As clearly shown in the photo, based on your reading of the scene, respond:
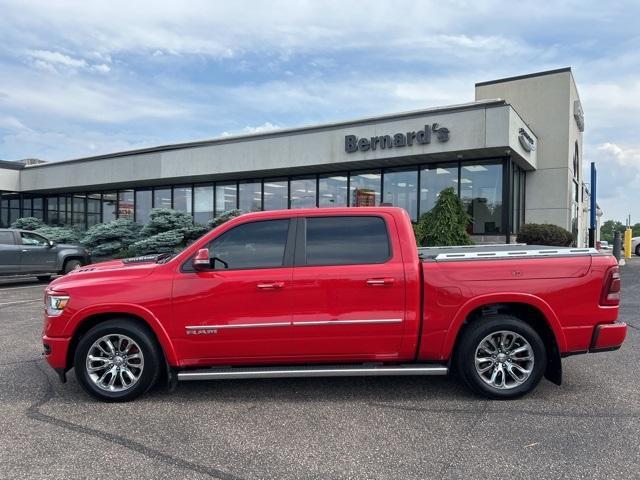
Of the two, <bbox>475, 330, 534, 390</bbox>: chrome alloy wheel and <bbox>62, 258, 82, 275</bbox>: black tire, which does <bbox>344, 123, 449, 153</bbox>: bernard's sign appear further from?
<bbox>475, 330, 534, 390</bbox>: chrome alloy wheel

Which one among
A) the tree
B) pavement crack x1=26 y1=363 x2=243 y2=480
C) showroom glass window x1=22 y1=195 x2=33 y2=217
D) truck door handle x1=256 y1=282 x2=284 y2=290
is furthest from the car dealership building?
the tree

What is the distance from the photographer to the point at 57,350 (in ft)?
15.8

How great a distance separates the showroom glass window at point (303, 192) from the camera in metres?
18.7

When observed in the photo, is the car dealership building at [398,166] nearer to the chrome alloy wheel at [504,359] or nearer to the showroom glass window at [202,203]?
the showroom glass window at [202,203]

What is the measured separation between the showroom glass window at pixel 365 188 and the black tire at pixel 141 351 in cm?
1320

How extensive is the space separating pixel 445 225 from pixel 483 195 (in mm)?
2987

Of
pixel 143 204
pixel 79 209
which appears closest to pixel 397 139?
pixel 143 204

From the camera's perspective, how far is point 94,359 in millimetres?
4828

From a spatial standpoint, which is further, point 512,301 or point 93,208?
point 93,208

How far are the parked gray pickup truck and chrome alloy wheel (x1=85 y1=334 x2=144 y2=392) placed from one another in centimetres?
1167

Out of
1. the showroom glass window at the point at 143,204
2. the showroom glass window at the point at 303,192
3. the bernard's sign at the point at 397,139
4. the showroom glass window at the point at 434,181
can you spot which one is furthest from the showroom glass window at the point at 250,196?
the showroom glass window at the point at 434,181

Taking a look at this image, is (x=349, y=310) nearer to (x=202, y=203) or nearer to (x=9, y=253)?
(x=9, y=253)

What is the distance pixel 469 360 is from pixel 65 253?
46.5ft

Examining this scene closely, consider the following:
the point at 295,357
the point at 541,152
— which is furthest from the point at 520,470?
the point at 541,152
